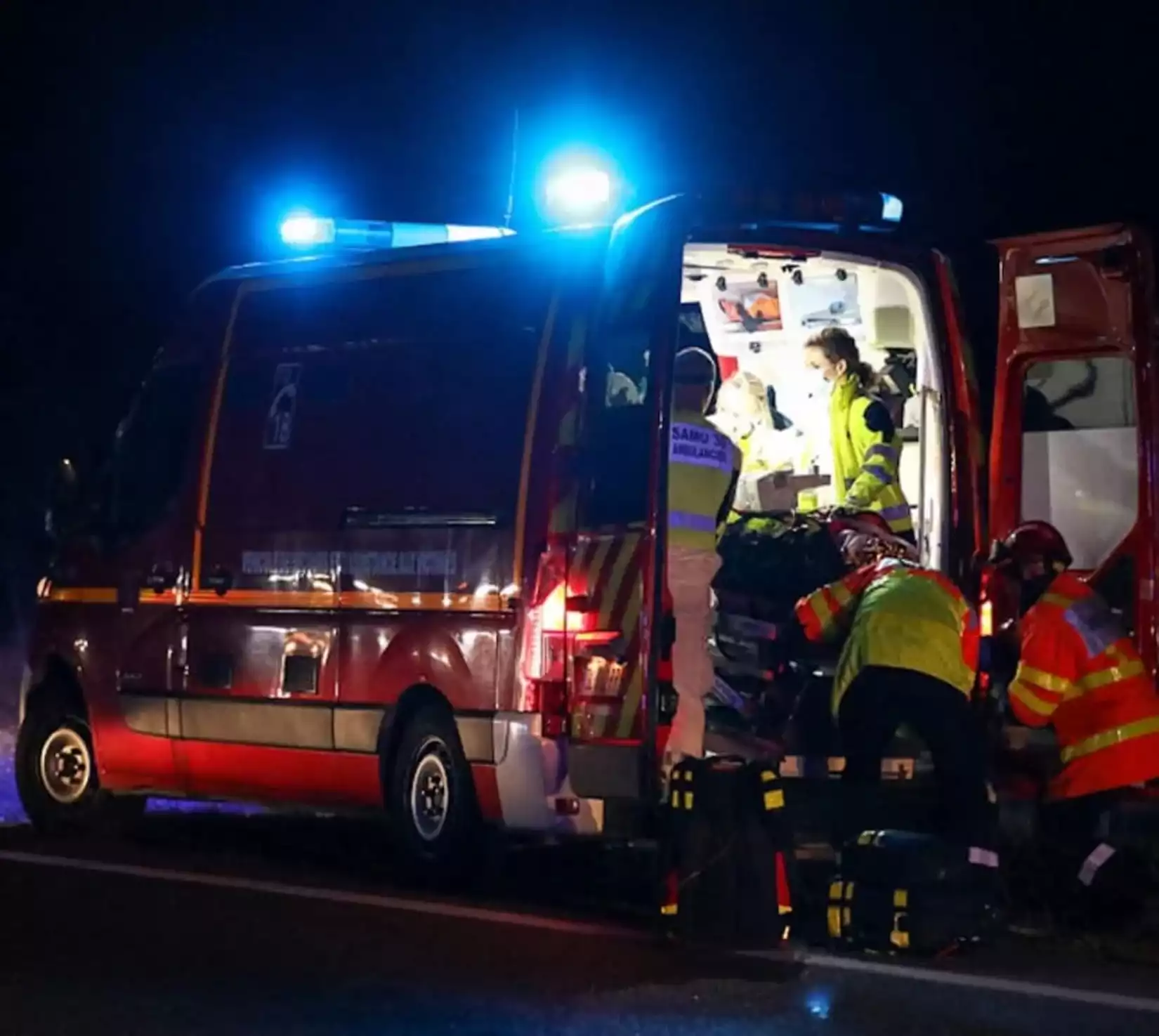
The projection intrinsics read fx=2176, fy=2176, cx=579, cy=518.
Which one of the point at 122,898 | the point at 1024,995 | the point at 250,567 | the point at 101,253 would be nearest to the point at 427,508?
the point at 250,567

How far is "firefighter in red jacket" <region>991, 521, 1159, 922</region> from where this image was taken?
7.67 metres

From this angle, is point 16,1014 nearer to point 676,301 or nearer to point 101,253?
point 676,301

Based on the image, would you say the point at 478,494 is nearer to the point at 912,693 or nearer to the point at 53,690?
the point at 912,693

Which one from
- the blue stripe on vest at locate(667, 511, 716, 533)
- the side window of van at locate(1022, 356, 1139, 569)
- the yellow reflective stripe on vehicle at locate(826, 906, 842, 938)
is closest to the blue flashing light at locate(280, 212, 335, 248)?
the blue stripe on vest at locate(667, 511, 716, 533)

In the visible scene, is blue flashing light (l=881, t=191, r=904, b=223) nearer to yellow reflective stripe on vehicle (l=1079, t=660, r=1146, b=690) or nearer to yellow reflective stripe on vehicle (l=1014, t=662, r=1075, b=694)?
yellow reflective stripe on vehicle (l=1014, t=662, r=1075, b=694)

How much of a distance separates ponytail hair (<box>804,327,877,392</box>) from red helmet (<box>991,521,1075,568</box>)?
1.28 meters

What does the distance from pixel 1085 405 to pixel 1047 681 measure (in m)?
1.69

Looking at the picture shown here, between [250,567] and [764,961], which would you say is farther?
[250,567]

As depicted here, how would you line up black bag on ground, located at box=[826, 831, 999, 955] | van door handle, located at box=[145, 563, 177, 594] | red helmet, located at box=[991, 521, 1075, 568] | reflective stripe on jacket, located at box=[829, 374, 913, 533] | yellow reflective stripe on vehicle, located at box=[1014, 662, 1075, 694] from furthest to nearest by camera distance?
van door handle, located at box=[145, 563, 177, 594], reflective stripe on jacket, located at box=[829, 374, 913, 533], red helmet, located at box=[991, 521, 1075, 568], yellow reflective stripe on vehicle, located at box=[1014, 662, 1075, 694], black bag on ground, located at box=[826, 831, 999, 955]

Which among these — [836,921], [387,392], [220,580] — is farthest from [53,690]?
[836,921]

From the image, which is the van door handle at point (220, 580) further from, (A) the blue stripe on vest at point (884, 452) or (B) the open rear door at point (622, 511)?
(A) the blue stripe on vest at point (884, 452)

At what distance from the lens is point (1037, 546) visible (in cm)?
815

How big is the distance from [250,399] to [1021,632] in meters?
3.36

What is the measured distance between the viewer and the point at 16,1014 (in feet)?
20.0
